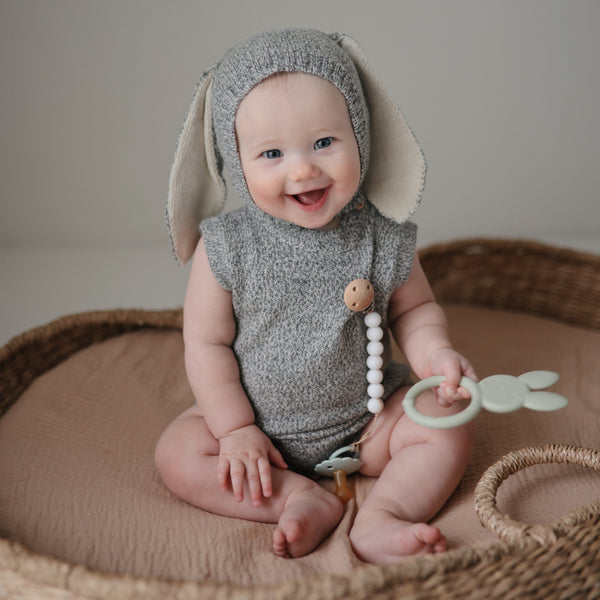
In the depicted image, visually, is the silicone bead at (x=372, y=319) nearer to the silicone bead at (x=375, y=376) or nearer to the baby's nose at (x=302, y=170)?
the silicone bead at (x=375, y=376)

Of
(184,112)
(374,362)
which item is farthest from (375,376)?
(184,112)

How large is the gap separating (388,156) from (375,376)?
30 cm

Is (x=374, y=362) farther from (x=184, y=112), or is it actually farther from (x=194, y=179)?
(x=184, y=112)

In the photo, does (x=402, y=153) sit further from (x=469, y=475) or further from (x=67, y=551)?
(x=67, y=551)

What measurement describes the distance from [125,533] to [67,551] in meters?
0.07

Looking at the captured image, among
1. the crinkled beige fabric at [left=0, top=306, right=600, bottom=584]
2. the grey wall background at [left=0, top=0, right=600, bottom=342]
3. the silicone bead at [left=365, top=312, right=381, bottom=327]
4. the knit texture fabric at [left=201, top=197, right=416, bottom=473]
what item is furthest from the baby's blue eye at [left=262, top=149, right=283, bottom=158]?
the grey wall background at [left=0, top=0, right=600, bottom=342]

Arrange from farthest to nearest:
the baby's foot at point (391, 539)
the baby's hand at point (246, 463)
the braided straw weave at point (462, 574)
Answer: the baby's hand at point (246, 463), the baby's foot at point (391, 539), the braided straw weave at point (462, 574)

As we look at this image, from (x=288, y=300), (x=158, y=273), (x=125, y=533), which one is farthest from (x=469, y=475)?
(x=158, y=273)

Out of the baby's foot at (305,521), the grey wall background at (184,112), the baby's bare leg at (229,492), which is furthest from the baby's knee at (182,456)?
the grey wall background at (184,112)

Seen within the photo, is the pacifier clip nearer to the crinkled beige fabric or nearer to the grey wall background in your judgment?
the crinkled beige fabric

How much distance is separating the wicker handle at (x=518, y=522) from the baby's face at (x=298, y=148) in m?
0.37

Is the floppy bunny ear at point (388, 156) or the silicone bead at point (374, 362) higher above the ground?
the floppy bunny ear at point (388, 156)

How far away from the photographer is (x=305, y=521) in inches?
36.1

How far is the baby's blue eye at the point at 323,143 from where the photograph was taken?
0.89 m
